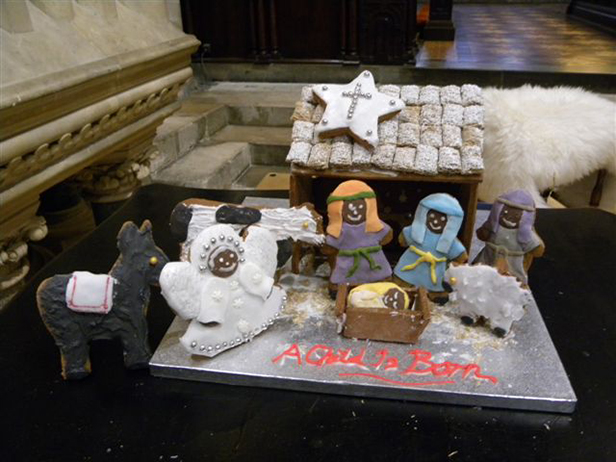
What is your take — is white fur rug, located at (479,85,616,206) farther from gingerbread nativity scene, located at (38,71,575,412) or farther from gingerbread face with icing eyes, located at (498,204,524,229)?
gingerbread face with icing eyes, located at (498,204,524,229)

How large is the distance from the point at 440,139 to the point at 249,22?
2.71 metres

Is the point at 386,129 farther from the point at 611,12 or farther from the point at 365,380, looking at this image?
the point at 611,12

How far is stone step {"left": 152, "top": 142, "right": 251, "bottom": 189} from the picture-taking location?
239cm

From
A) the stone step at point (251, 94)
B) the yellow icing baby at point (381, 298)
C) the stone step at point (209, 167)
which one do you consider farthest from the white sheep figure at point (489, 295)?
the stone step at point (251, 94)

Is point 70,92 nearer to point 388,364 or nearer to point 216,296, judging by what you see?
point 216,296

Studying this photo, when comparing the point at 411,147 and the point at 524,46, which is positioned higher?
the point at 411,147

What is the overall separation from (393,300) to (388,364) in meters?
0.12

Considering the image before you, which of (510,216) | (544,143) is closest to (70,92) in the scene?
(510,216)

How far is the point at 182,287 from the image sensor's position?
2.89 ft

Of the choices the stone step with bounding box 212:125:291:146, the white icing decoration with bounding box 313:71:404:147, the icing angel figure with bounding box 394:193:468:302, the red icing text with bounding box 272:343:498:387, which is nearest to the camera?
the red icing text with bounding box 272:343:498:387

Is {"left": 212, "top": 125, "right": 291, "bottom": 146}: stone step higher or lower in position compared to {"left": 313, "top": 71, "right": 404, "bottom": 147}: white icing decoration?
lower

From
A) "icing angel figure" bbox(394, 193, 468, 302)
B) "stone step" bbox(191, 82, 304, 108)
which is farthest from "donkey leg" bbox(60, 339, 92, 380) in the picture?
"stone step" bbox(191, 82, 304, 108)

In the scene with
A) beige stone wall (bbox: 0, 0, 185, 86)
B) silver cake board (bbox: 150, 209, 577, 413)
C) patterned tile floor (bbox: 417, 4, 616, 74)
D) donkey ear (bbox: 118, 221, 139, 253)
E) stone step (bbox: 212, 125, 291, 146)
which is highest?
beige stone wall (bbox: 0, 0, 185, 86)

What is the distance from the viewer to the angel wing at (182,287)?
34.4 inches
